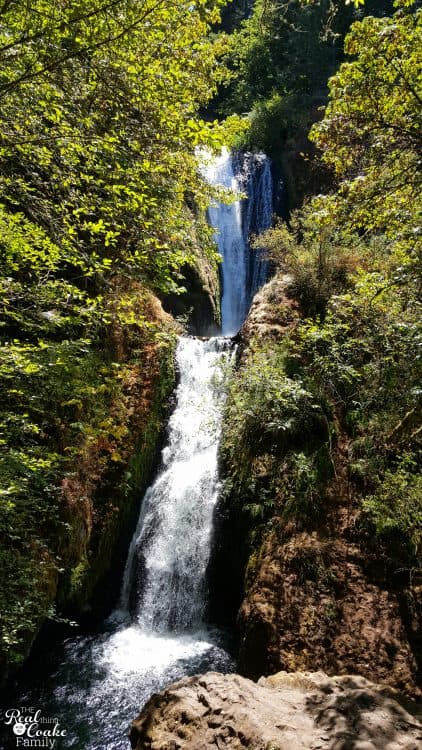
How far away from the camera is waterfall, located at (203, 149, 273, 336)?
17.4m

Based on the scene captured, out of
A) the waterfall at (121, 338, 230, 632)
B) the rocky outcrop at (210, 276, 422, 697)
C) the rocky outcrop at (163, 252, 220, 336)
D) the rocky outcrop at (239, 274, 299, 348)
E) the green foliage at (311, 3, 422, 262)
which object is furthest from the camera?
the rocky outcrop at (163, 252, 220, 336)

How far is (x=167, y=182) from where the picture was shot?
19.7 feet

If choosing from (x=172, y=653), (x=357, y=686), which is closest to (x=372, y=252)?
(x=357, y=686)

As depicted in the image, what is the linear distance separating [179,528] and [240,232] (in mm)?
14591

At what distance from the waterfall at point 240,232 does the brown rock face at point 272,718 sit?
45.9 feet

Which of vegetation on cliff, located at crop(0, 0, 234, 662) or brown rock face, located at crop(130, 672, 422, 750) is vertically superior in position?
vegetation on cliff, located at crop(0, 0, 234, 662)

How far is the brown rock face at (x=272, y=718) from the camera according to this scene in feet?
8.89

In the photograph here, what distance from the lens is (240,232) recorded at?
1805 cm

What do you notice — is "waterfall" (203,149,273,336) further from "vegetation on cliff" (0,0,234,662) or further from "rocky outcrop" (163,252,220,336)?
"vegetation on cliff" (0,0,234,662)

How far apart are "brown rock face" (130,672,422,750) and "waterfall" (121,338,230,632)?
11.1ft

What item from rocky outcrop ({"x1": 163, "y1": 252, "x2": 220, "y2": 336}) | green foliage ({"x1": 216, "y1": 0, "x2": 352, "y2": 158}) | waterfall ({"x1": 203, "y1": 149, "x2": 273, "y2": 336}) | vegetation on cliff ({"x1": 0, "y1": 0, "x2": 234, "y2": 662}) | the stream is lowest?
the stream

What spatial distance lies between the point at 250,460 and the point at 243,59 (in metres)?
27.7

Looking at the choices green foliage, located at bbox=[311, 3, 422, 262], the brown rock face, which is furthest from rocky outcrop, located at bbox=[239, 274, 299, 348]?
the brown rock face

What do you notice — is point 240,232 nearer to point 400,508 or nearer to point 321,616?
point 400,508
